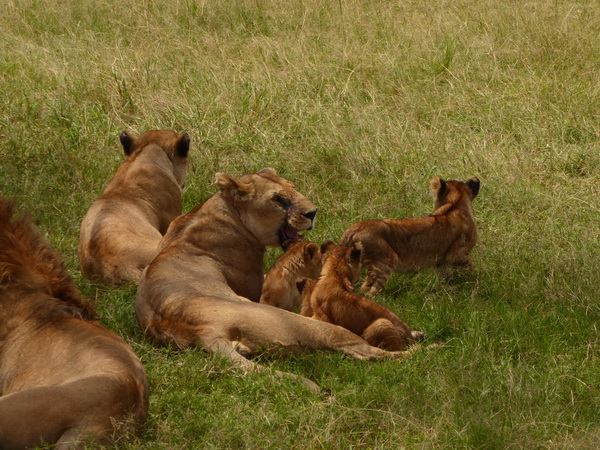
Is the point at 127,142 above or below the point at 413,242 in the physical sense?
above

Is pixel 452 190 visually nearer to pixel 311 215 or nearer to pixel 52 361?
pixel 311 215

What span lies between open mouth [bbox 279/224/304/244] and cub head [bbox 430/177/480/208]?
4.60 feet

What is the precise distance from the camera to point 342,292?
657 cm

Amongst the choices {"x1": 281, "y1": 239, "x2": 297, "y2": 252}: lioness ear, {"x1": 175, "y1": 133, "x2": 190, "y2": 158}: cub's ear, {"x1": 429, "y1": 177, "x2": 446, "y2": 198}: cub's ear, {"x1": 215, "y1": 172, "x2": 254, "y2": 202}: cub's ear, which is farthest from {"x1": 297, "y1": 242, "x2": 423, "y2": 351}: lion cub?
{"x1": 175, "y1": 133, "x2": 190, "y2": 158}: cub's ear

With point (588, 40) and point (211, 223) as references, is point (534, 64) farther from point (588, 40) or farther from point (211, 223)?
point (211, 223)

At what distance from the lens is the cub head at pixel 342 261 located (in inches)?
267

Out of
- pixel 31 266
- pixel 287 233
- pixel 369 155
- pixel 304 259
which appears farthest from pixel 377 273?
pixel 31 266

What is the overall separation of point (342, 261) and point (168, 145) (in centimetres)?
250

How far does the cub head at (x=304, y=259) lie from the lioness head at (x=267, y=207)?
0.45 feet

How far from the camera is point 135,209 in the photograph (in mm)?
8172

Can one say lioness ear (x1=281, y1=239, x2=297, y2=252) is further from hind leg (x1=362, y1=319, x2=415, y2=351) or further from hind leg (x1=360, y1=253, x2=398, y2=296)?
hind leg (x1=362, y1=319, x2=415, y2=351)

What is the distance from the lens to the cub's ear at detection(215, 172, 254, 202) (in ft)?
23.0

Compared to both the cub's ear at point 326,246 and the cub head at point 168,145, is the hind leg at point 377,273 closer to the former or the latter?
the cub's ear at point 326,246

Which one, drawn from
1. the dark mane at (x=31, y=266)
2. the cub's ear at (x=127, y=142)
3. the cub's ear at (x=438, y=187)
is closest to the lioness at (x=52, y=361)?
the dark mane at (x=31, y=266)
